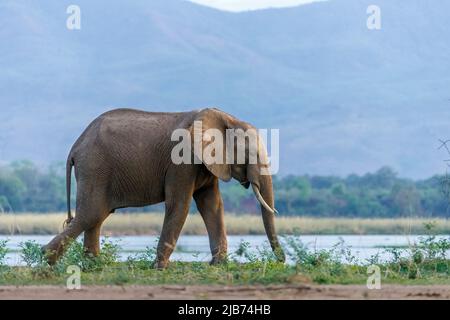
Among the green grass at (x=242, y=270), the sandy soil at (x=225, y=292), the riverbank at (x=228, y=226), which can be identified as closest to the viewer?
the sandy soil at (x=225, y=292)

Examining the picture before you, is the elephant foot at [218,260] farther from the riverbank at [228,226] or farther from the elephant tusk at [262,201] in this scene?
the riverbank at [228,226]

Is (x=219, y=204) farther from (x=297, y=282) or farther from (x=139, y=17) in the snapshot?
(x=139, y=17)

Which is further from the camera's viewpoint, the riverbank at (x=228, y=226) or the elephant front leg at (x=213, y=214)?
the riverbank at (x=228, y=226)

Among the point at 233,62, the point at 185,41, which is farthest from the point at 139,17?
the point at 233,62

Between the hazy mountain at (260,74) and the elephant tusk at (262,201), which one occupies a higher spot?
the hazy mountain at (260,74)

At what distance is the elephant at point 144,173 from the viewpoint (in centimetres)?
1745

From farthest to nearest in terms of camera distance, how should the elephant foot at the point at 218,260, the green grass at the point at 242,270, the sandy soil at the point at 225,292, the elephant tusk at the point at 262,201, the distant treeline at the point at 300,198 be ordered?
the distant treeline at the point at 300,198 → the elephant foot at the point at 218,260 → the elephant tusk at the point at 262,201 → the green grass at the point at 242,270 → the sandy soil at the point at 225,292

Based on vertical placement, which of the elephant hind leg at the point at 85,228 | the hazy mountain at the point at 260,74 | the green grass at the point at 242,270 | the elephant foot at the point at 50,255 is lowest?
the green grass at the point at 242,270

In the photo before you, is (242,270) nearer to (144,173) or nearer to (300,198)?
(144,173)

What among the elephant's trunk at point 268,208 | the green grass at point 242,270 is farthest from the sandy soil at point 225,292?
the elephant's trunk at point 268,208

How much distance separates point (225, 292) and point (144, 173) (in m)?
4.27

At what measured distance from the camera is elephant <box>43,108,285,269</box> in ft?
57.3

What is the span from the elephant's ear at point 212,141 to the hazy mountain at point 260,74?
117 m

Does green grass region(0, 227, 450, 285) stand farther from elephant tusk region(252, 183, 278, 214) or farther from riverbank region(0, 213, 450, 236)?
riverbank region(0, 213, 450, 236)
